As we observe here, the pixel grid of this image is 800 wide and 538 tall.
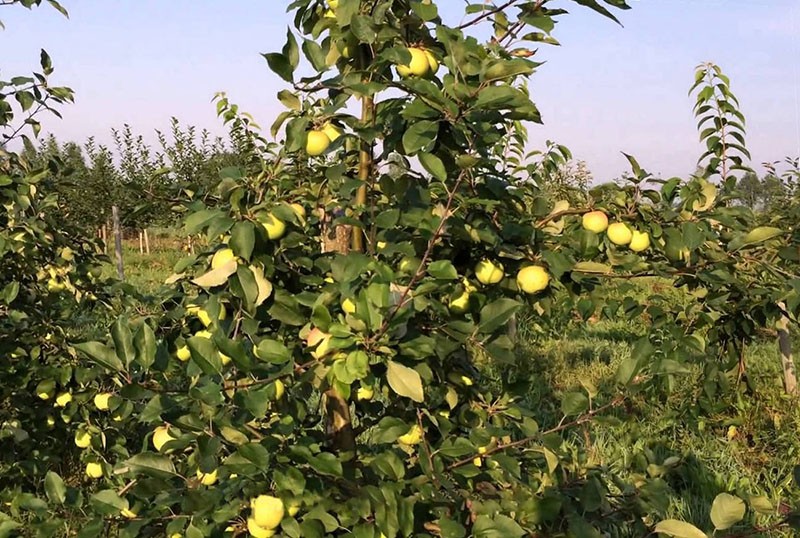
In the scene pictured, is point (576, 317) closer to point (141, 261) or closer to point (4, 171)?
point (4, 171)

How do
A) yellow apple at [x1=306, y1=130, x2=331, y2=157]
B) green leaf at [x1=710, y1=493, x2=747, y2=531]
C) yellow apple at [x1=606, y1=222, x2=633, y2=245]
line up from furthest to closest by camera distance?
yellow apple at [x1=606, y1=222, x2=633, y2=245]
yellow apple at [x1=306, y1=130, x2=331, y2=157]
green leaf at [x1=710, y1=493, x2=747, y2=531]

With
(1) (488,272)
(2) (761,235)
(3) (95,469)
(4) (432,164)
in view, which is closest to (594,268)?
(1) (488,272)

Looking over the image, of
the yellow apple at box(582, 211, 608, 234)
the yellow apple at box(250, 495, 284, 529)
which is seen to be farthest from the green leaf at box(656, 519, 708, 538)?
the yellow apple at box(250, 495, 284, 529)

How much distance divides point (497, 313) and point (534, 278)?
0.57ft

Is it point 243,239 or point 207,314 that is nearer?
point 243,239

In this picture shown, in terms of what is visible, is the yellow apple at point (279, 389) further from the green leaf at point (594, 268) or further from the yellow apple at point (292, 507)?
the green leaf at point (594, 268)

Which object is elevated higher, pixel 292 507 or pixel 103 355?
pixel 103 355

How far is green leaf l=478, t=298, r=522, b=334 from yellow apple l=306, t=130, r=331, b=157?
1.33 feet

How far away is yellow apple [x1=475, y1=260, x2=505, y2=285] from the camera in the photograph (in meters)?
1.27

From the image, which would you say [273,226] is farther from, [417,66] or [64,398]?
[64,398]


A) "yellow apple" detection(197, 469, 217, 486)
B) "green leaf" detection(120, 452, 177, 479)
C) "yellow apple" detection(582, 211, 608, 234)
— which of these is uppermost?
"yellow apple" detection(582, 211, 608, 234)

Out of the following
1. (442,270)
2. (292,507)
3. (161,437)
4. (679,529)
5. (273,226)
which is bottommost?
(679,529)

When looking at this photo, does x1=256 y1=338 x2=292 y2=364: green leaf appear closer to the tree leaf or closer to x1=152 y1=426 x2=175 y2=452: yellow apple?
the tree leaf

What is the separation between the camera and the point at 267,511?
107 centimetres
